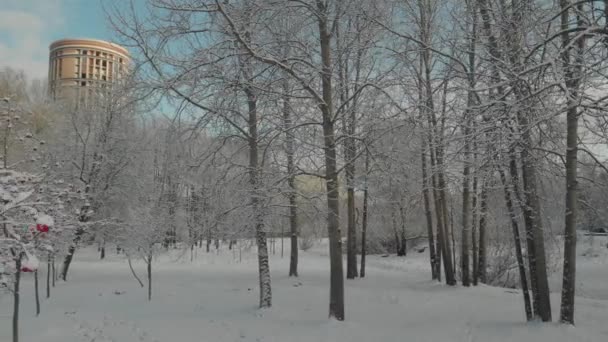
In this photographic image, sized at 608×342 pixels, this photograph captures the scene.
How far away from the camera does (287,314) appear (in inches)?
372

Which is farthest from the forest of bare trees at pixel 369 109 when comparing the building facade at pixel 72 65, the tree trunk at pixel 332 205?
the building facade at pixel 72 65

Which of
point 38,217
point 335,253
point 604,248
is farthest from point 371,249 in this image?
point 38,217

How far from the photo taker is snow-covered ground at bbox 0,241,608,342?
24.5ft

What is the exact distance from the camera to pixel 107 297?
13.0 m

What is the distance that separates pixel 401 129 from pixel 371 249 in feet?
92.9

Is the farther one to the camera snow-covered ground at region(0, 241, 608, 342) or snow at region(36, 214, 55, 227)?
snow-covered ground at region(0, 241, 608, 342)

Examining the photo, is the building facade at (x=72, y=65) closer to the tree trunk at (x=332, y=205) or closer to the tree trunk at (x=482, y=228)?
the tree trunk at (x=332, y=205)

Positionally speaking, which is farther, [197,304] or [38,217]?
[197,304]

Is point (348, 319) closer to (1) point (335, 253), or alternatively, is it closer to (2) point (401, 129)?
(1) point (335, 253)

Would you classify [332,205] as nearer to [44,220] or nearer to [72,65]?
[44,220]

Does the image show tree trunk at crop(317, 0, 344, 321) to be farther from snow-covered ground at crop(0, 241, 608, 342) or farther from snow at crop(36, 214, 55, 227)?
snow at crop(36, 214, 55, 227)

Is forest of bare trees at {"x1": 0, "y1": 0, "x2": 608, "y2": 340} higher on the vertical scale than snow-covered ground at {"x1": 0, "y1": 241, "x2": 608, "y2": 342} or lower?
higher

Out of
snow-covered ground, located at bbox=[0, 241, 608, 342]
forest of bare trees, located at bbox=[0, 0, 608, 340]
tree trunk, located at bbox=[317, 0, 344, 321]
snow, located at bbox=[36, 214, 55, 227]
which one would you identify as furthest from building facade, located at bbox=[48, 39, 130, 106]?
snow, located at bbox=[36, 214, 55, 227]

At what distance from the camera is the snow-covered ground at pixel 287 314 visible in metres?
7.47
